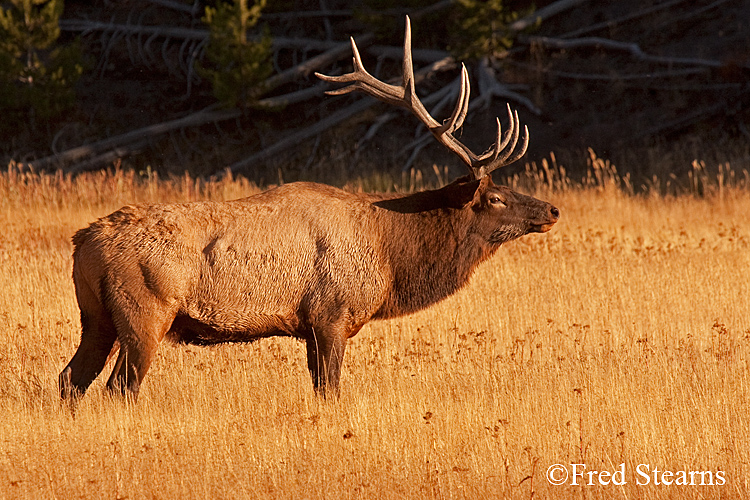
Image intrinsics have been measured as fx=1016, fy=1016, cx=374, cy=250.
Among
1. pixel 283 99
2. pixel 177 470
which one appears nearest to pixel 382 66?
pixel 283 99

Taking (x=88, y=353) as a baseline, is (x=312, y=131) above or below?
above

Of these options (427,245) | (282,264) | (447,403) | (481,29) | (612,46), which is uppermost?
(612,46)

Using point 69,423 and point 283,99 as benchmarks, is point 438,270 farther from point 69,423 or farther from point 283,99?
point 283,99

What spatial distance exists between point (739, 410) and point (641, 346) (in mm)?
1747

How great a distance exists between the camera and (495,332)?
28.2 feet

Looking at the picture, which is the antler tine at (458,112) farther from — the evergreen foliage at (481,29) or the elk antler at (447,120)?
the evergreen foliage at (481,29)

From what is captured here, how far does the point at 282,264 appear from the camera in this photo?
652 centimetres

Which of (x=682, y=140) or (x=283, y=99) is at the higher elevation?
(x=283, y=99)

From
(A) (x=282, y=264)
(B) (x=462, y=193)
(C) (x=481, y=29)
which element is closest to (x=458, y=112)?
(B) (x=462, y=193)

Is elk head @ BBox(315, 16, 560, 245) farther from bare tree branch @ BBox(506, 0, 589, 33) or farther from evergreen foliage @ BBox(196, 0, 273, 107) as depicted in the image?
evergreen foliage @ BBox(196, 0, 273, 107)

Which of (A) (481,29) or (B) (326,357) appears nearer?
(B) (326,357)

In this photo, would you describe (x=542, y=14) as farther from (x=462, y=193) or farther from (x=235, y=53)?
(x=462, y=193)

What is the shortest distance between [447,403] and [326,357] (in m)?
0.85

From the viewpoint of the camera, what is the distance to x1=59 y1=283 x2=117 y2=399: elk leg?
6.41 m
